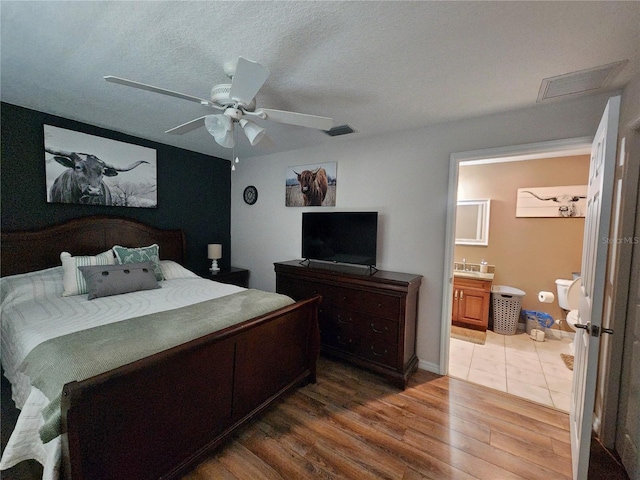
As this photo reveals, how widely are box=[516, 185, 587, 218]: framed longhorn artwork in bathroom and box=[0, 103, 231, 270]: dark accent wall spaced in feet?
14.4

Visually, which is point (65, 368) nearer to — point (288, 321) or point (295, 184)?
point (288, 321)

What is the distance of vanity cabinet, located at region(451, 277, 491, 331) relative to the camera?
3.57 metres

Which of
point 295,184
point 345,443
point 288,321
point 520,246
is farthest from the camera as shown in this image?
point 520,246

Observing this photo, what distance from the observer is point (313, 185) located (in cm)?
334

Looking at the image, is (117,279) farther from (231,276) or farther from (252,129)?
(252,129)

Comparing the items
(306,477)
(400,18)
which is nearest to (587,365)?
(306,477)

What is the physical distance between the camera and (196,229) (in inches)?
152

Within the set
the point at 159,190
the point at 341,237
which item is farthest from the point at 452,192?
the point at 159,190

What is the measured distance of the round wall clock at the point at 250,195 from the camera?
3961 mm

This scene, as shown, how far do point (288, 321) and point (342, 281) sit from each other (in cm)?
77

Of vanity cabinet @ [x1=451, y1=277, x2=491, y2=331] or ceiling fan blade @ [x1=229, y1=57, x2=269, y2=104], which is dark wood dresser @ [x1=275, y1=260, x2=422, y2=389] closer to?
vanity cabinet @ [x1=451, y1=277, x2=491, y2=331]

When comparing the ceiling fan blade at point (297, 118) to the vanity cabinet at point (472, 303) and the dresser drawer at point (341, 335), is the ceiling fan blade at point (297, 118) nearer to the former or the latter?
the dresser drawer at point (341, 335)

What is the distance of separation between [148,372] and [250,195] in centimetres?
307

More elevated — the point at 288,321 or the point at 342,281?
the point at 342,281
